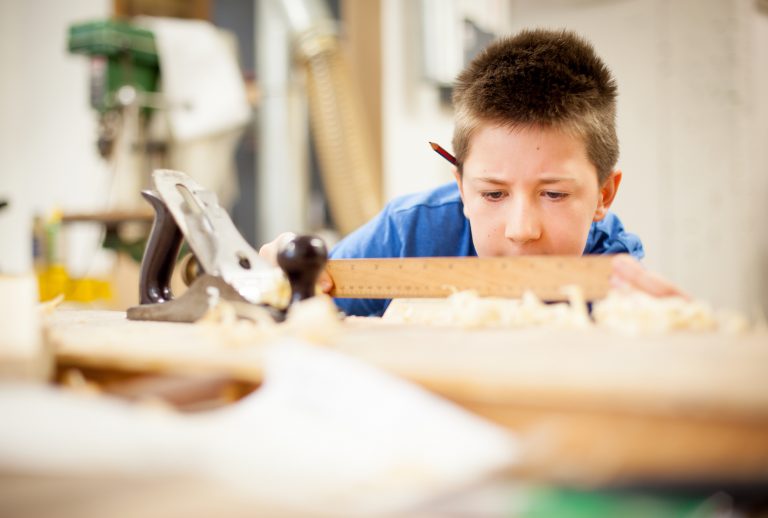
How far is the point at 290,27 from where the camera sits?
2.96m

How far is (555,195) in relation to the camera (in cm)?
124

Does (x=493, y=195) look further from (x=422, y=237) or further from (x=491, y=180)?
(x=422, y=237)

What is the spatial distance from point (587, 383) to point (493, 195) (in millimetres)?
769

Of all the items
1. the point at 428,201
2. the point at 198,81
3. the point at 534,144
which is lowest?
the point at 428,201

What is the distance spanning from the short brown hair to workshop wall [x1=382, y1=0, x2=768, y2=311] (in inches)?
40.6

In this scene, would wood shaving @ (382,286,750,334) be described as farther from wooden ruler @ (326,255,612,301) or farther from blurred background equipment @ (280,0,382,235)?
blurred background equipment @ (280,0,382,235)

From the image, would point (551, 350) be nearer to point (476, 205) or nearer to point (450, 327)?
point (450, 327)

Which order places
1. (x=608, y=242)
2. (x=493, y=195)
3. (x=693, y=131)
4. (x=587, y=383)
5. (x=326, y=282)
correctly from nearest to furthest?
(x=587, y=383) < (x=326, y=282) < (x=493, y=195) < (x=608, y=242) < (x=693, y=131)

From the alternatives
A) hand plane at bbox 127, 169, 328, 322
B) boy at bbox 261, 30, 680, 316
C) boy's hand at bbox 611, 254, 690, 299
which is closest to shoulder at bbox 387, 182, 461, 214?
boy at bbox 261, 30, 680, 316

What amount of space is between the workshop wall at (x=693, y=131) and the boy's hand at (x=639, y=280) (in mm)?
1515

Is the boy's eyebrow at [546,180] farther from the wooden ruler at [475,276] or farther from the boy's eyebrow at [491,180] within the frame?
the wooden ruler at [475,276]

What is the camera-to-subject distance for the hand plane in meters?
0.94

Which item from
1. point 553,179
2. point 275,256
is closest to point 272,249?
point 275,256

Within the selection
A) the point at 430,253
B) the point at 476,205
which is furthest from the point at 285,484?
the point at 430,253
